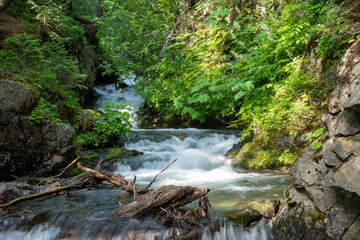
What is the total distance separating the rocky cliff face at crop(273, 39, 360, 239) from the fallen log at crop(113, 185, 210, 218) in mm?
1308

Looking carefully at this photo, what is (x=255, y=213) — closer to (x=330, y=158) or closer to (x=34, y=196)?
(x=330, y=158)

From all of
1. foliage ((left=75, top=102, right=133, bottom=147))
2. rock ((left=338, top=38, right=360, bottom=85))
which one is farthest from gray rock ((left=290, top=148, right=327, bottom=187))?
foliage ((left=75, top=102, right=133, bottom=147))

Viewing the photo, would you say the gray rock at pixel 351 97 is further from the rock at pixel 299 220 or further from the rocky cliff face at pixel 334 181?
the rock at pixel 299 220

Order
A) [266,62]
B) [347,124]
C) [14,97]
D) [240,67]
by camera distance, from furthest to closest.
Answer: [240,67]
[266,62]
[14,97]
[347,124]

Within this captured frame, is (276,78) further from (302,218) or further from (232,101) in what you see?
(302,218)

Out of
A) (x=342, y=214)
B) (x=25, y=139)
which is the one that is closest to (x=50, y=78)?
(x=25, y=139)

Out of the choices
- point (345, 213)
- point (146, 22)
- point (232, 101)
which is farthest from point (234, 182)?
point (146, 22)

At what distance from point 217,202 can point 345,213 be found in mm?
2182

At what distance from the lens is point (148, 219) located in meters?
3.54

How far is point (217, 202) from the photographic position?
4.48 metres

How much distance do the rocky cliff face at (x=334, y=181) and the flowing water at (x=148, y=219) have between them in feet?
1.72

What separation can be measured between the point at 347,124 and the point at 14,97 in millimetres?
7092

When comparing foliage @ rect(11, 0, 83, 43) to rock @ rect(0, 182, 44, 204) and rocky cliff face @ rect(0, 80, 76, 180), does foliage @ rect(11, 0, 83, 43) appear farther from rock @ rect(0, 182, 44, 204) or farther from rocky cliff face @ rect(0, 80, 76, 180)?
rock @ rect(0, 182, 44, 204)

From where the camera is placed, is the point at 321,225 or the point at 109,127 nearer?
the point at 321,225
